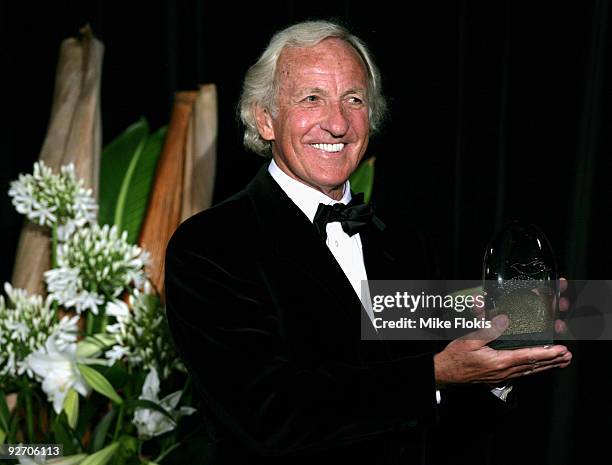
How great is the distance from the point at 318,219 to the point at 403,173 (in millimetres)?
943

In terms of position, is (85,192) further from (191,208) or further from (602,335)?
(602,335)

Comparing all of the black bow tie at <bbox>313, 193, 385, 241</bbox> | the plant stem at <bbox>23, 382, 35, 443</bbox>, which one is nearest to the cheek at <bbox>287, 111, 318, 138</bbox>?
the black bow tie at <bbox>313, 193, 385, 241</bbox>

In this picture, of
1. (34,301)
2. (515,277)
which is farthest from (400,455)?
(34,301)

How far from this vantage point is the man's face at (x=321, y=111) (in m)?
1.37

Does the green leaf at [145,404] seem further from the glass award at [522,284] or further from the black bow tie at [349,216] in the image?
the glass award at [522,284]

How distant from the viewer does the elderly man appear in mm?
1160

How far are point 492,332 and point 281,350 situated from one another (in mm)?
302

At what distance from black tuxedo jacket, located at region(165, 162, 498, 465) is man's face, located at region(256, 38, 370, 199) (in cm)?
7

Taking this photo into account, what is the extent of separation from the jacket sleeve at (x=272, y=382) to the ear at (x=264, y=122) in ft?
1.06

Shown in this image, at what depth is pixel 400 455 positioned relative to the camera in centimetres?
133

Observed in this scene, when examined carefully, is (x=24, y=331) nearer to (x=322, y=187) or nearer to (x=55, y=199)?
(x=55, y=199)

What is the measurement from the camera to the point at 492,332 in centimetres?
111

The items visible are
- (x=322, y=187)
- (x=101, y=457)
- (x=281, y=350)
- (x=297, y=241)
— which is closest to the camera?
(x=281, y=350)

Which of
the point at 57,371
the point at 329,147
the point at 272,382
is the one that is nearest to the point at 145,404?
the point at 57,371
